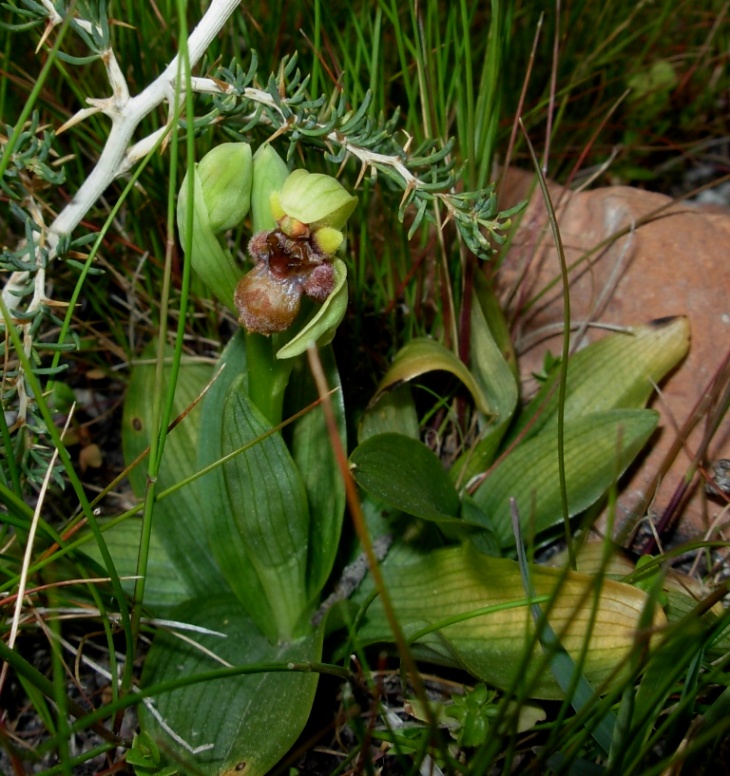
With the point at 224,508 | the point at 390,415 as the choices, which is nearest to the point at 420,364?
the point at 390,415

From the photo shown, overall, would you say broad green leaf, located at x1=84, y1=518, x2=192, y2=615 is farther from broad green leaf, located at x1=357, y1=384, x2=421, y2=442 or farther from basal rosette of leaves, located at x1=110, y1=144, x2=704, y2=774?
broad green leaf, located at x1=357, y1=384, x2=421, y2=442

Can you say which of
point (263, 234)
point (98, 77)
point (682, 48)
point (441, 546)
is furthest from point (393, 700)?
point (682, 48)

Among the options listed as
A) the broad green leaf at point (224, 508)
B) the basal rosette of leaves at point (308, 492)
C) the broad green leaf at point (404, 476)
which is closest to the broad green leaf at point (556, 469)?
the basal rosette of leaves at point (308, 492)

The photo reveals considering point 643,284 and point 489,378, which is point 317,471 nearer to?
point 489,378

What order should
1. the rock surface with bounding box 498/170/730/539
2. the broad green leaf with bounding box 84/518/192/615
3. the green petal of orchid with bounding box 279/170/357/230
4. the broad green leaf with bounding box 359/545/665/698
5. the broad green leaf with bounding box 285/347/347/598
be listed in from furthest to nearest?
the rock surface with bounding box 498/170/730/539
the broad green leaf with bounding box 84/518/192/615
the broad green leaf with bounding box 285/347/347/598
the broad green leaf with bounding box 359/545/665/698
the green petal of orchid with bounding box 279/170/357/230

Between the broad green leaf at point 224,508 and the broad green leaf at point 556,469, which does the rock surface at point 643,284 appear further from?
the broad green leaf at point 224,508

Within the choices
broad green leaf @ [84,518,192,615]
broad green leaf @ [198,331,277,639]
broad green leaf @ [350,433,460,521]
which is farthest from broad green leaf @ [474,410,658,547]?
broad green leaf @ [84,518,192,615]
